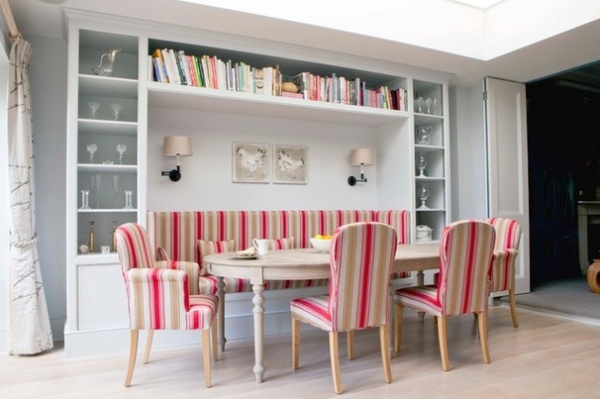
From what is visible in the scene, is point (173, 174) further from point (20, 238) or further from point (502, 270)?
point (502, 270)

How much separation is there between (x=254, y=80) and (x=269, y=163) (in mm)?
853

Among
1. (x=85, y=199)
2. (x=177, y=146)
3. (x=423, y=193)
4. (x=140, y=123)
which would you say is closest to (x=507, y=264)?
(x=423, y=193)

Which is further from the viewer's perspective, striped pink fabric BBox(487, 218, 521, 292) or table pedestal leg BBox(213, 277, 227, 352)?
striped pink fabric BBox(487, 218, 521, 292)

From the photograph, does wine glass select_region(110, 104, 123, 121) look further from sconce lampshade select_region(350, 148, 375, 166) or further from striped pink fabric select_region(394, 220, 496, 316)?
striped pink fabric select_region(394, 220, 496, 316)

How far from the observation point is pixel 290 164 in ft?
13.8

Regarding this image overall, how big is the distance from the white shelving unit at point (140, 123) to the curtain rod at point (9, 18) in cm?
35

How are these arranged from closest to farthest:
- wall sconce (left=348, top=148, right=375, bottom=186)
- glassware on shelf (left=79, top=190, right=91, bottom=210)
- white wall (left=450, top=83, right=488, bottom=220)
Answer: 1. glassware on shelf (left=79, top=190, right=91, bottom=210)
2. wall sconce (left=348, top=148, right=375, bottom=186)
3. white wall (left=450, top=83, right=488, bottom=220)

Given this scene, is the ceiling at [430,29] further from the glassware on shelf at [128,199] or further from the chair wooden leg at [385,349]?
the chair wooden leg at [385,349]

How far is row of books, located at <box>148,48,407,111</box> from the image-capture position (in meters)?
3.26

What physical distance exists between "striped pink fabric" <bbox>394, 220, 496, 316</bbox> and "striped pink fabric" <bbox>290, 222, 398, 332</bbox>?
1.34 feet

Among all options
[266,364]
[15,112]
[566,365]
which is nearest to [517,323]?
[566,365]

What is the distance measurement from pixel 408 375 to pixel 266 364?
0.87 meters

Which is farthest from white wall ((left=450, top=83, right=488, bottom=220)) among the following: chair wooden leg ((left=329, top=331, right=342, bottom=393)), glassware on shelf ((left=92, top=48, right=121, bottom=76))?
glassware on shelf ((left=92, top=48, right=121, bottom=76))

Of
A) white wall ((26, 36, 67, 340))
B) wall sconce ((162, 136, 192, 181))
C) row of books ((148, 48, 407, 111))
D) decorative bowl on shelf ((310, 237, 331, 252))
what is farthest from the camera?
wall sconce ((162, 136, 192, 181))
